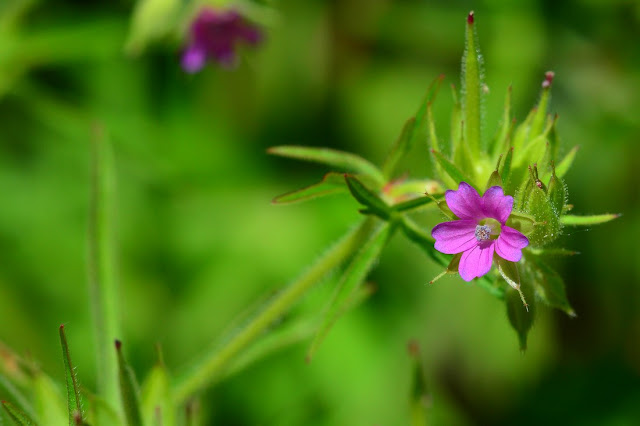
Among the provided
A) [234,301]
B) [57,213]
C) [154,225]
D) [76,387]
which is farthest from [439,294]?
[76,387]

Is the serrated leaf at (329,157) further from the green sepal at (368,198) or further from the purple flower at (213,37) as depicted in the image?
the purple flower at (213,37)

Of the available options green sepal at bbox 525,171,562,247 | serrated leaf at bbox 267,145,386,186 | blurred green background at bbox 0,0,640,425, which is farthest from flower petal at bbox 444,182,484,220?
blurred green background at bbox 0,0,640,425

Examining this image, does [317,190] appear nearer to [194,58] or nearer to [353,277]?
[353,277]

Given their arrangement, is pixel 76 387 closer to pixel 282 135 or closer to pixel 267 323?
pixel 267 323

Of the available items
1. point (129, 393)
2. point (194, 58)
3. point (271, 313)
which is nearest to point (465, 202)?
point (271, 313)

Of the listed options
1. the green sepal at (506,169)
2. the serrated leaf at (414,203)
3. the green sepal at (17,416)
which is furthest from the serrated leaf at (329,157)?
the green sepal at (17,416)

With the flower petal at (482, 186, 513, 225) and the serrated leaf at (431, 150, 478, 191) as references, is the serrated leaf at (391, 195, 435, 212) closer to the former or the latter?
the serrated leaf at (431, 150, 478, 191)
